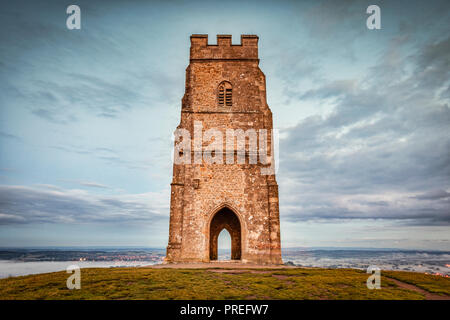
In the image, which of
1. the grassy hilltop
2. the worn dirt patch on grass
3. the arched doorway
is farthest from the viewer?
the arched doorway

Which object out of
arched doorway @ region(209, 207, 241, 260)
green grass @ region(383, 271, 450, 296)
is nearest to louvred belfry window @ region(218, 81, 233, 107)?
arched doorway @ region(209, 207, 241, 260)

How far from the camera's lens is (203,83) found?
67.4 feet

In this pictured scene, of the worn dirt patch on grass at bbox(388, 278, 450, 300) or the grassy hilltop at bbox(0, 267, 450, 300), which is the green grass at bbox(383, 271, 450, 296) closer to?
the grassy hilltop at bbox(0, 267, 450, 300)

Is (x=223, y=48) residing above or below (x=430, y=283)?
above

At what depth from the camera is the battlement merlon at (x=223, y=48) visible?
826 inches

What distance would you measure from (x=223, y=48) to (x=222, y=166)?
9.61m

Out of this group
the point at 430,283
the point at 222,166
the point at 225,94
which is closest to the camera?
the point at 430,283

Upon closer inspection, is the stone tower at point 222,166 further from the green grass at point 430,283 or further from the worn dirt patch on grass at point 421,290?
the worn dirt patch on grass at point 421,290

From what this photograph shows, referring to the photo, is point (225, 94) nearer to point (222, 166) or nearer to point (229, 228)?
point (222, 166)

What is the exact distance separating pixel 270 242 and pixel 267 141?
699cm

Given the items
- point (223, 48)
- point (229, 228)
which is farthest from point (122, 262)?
point (223, 48)

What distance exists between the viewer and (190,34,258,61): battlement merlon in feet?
68.8

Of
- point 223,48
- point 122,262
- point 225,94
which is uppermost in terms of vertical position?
point 223,48

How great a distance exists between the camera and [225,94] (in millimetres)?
20391
